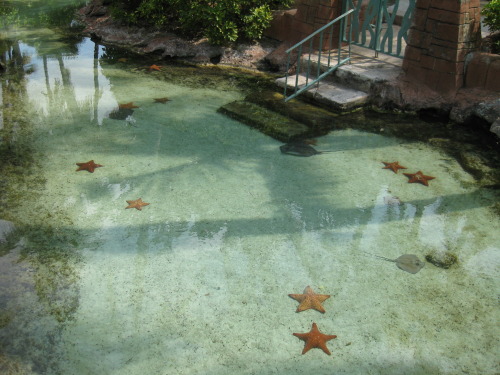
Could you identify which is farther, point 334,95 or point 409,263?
point 334,95

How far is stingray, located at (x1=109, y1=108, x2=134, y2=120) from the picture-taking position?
715cm

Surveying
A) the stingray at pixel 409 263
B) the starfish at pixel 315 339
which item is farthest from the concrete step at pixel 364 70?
the starfish at pixel 315 339

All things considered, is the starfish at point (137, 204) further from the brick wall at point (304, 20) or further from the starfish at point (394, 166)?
the brick wall at point (304, 20)

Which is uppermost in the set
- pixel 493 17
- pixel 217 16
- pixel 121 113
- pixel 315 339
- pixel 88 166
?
pixel 493 17

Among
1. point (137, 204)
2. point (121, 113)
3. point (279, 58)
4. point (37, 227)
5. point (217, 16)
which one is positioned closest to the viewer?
point (37, 227)

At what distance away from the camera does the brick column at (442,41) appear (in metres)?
6.75

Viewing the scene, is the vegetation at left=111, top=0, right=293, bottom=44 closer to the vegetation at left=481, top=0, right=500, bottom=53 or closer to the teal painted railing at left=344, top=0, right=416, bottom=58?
the teal painted railing at left=344, top=0, right=416, bottom=58

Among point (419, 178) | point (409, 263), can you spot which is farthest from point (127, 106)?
point (409, 263)

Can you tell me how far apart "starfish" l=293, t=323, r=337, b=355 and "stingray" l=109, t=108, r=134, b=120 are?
4.81 m

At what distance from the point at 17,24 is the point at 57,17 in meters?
1.31

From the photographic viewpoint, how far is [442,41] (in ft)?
22.9

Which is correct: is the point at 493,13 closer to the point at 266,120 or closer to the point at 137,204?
the point at 266,120

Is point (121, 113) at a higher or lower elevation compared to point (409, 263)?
higher

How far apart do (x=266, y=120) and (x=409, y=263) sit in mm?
3559
